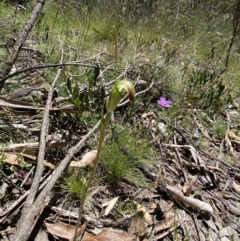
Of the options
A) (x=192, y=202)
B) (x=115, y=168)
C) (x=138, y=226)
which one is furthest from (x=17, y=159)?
(x=192, y=202)

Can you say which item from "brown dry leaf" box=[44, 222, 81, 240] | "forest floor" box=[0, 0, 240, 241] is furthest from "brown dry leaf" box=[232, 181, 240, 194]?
"brown dry leaf" box=[44, 222, 81, 240]

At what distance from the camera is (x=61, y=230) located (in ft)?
3.67

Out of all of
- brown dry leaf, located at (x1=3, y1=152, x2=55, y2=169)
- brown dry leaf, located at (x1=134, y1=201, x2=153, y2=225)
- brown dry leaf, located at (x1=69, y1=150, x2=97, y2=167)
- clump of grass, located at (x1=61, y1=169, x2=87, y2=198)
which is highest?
brown dry leaf, located at (x1=3, y1=152, x2=55, y2=169)

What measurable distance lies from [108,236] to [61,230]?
15 cm

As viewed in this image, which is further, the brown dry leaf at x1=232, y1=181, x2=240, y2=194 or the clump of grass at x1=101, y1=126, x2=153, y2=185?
the brown dry leaf at x1=232, y1=181, x2=240, y2=194

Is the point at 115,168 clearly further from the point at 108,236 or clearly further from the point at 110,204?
the point at 108,236

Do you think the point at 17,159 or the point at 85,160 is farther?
the point at 85,160

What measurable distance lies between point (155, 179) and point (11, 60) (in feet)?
2.72

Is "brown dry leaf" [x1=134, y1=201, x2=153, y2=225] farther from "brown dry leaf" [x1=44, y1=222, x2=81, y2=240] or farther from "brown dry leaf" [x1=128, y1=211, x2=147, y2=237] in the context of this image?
"brown dry leaf" [x1=44, y1=222, x2=81, y2=240]

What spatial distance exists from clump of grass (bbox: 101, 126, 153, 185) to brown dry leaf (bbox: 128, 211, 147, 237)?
21 cm

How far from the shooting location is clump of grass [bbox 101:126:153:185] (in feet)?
4.58

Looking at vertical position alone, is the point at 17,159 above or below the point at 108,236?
above

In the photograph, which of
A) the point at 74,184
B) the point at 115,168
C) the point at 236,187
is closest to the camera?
the point at 74,184

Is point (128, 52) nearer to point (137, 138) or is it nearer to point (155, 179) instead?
point (137, 138)
